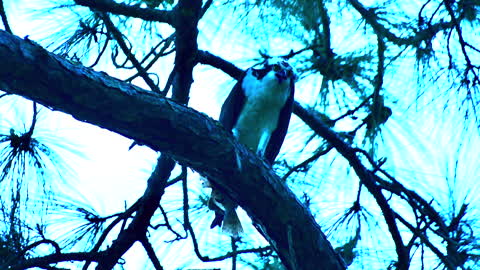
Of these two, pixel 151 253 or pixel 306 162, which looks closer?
pixel 151 253

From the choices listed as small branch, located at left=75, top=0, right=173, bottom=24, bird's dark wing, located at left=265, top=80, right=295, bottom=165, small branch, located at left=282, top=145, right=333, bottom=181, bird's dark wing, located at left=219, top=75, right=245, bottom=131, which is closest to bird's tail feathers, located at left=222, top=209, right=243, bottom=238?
small branch, located at left=282, top=145, right=333, bottom=181

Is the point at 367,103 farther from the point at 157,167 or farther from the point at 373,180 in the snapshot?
the point at 157,167

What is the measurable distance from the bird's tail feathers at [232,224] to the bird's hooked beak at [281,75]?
75cm

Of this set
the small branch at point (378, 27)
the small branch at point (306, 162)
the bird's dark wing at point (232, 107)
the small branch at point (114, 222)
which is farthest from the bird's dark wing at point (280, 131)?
the small branch at point (114, 222)

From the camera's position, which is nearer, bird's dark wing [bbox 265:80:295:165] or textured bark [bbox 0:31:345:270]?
textured bark [bbox 0:31:345:270]

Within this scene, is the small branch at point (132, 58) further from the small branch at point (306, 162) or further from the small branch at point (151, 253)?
the small branch at point (306, 162)

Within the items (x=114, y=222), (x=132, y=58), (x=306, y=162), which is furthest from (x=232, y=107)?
(x=114, y=222)

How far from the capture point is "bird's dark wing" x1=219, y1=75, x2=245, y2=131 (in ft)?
12.3

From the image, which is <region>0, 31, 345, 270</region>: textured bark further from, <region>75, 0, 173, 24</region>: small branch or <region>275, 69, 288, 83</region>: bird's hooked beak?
<region>275, 69, 288, 83</region>: bird's hooked beak

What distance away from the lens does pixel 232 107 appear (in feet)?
12.7

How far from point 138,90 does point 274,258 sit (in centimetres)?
126

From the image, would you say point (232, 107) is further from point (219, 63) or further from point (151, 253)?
point (151, 253)

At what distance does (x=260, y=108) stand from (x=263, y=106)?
2cm

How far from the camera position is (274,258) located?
3139 millimetres
